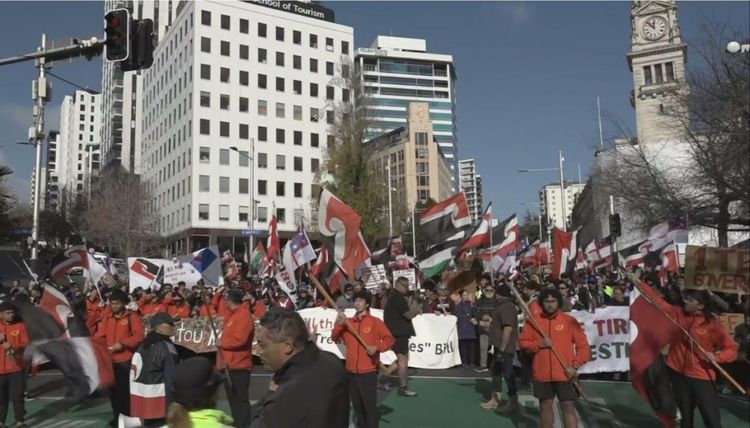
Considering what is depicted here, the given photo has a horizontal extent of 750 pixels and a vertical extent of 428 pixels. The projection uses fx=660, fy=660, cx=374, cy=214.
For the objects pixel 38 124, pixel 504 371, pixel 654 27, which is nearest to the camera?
pixel 504 371

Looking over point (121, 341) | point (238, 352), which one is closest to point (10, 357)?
point (121, 341)

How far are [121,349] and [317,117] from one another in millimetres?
61371

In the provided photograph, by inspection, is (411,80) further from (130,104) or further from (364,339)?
(364,339)

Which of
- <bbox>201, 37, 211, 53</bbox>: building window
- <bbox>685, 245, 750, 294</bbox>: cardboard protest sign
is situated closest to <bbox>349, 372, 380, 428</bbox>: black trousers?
<bbox>685, 245, 750, 294</bbox>: cardboard protest sign

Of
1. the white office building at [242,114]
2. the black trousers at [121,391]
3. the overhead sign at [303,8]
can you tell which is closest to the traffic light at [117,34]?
the black trousers at [121,391]

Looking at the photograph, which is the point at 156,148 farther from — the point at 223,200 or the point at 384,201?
the point at 384,201

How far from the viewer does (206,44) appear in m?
63.0

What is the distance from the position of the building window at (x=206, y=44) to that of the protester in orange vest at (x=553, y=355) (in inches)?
2392

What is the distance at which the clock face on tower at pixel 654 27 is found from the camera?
3303 inches

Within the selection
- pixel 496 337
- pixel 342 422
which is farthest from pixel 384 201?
pixel 342 422

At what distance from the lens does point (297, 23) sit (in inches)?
2694

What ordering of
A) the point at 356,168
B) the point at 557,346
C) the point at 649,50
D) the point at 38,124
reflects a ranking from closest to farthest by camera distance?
1. the point at 557,346
2. the point at 38,124
3. the point at 356,168
4. the point at 649,50

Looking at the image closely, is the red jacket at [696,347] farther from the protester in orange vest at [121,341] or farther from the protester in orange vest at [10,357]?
the protester in orange vest at [10,357]

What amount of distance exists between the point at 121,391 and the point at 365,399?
2.94 m
